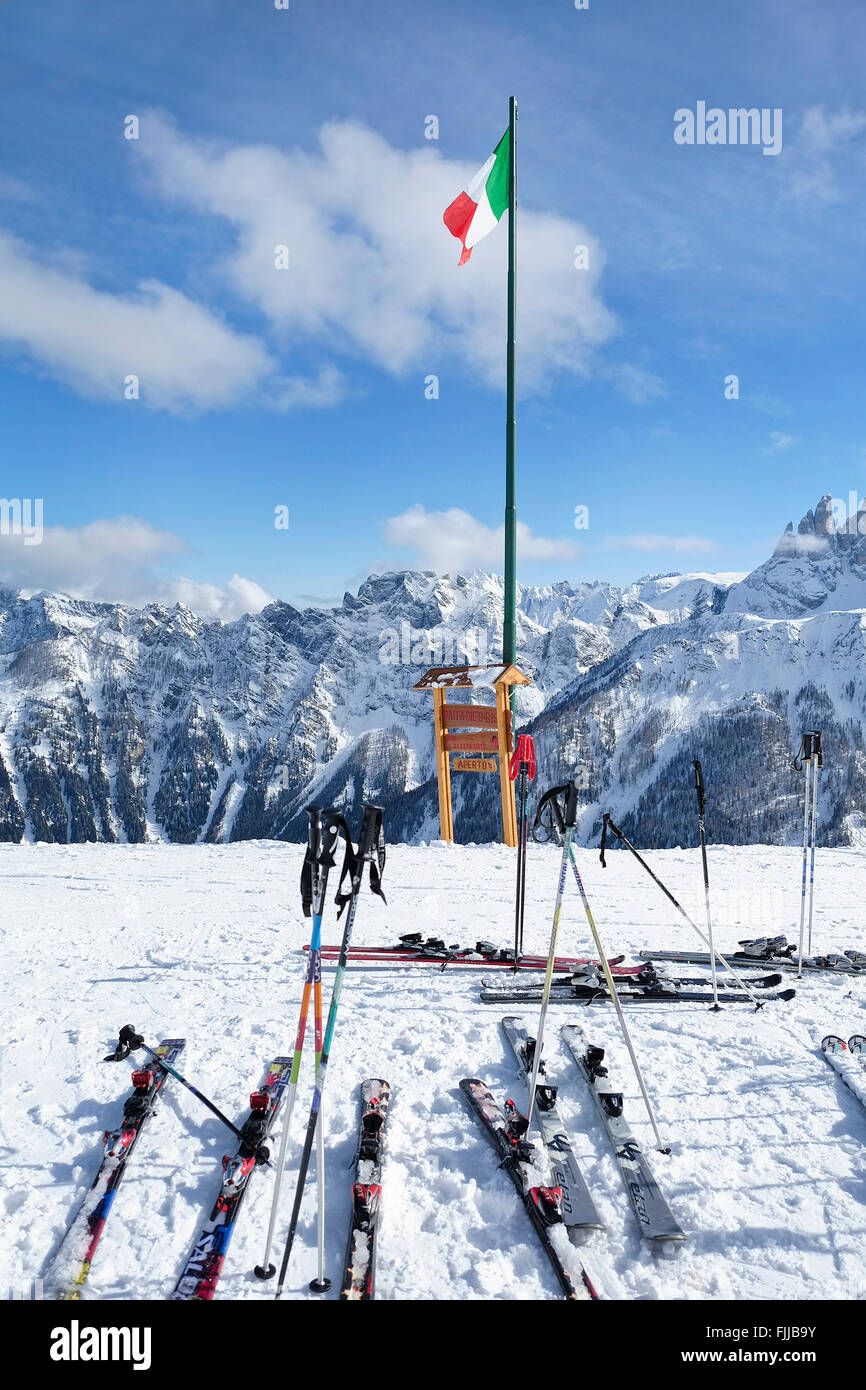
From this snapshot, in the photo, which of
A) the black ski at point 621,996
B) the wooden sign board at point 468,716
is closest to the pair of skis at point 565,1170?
the black ski at point 621,996

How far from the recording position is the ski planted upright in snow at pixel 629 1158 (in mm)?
4352

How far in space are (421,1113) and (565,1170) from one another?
1.23 meters

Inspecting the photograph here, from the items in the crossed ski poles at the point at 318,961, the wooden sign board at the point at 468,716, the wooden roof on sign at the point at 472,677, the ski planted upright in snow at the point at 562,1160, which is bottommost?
the ski planted upright in snow at the point at 562,1160

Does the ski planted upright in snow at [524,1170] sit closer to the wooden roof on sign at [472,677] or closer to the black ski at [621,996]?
the black ski at [621,996]

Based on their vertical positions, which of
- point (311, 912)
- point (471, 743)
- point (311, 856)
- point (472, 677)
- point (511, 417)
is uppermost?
point (511, 417)

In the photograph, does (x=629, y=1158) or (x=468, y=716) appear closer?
(x=629, y=1158)

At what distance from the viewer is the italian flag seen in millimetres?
16484

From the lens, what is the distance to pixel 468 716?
61.3 ft

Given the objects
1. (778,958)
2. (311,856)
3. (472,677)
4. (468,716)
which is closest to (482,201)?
(472,677)

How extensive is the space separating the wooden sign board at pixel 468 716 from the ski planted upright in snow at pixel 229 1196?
12.8 metres

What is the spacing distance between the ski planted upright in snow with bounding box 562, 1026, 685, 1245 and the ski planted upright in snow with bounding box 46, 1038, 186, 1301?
3405 millimetres

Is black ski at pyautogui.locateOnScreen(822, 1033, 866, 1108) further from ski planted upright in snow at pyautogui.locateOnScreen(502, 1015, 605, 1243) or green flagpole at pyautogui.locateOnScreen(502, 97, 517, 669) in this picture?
green flagpole at pyautogui.locateOnScreen(502, 97, 517, 669)

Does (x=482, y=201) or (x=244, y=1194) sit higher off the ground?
(x=482, y=201)

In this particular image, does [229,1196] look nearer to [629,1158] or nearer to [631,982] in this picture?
[629,1158]
